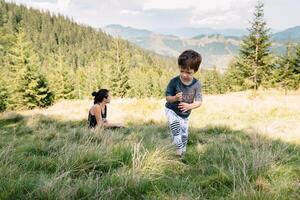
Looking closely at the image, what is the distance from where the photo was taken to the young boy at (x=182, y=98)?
5180 millimetres

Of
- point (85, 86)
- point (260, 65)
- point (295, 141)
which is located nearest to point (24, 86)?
point (260, 65)

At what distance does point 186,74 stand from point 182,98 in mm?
415

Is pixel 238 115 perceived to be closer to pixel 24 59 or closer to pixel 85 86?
pixel 24 59

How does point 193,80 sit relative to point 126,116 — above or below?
above

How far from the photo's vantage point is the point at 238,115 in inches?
476

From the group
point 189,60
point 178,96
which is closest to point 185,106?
point 178,96

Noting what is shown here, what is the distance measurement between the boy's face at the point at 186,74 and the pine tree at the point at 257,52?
4158 centimetres

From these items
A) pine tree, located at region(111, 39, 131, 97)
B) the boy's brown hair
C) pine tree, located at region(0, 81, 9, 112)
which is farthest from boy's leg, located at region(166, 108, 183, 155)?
pine tree, located at region(111, 39, 131, 97)

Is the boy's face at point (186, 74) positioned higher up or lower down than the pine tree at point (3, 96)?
higher up

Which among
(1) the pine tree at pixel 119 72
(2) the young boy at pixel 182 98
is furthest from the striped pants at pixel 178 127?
(1) the pine tree at pixel 119 72

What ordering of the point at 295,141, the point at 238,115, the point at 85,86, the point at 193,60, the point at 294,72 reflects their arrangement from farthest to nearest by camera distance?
the point at 85,86 < the point at 294,72 < the point at 238,115 < the point at 295,141 < the point at 193,60

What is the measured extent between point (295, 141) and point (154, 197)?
450cm

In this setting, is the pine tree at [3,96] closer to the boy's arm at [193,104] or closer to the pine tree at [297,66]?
the pine tree at [297,66]

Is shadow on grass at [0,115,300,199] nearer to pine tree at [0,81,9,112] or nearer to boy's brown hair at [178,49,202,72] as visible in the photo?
boy's brown hair at [178,49,202,72]
